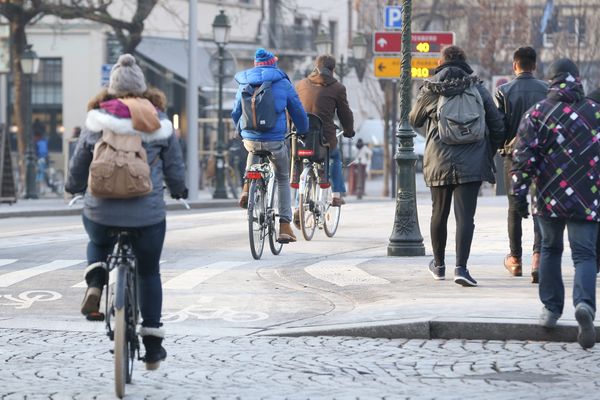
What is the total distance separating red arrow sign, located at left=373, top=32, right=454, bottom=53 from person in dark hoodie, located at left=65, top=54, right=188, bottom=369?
1288 cm

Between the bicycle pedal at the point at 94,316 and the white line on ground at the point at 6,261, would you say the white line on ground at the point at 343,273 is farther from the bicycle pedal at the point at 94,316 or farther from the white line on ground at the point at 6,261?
the bicycle pedal at the point at 94,316

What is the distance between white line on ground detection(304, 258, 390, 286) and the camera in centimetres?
1299

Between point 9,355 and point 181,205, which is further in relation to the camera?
point 181,205

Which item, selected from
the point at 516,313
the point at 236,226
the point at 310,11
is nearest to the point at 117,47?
the point at 310,11

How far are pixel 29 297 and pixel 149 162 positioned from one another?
456cm

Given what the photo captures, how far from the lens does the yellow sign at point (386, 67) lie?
1124 inches

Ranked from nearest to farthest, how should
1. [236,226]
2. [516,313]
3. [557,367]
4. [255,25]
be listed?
[557,367]
[516,313]
[236,226]
[255,25]

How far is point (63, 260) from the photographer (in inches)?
617

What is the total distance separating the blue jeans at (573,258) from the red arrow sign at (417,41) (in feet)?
37.1

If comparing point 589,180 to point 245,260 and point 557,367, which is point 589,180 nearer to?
point 557,367

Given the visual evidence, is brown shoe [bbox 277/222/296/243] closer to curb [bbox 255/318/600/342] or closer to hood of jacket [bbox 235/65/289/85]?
hood of jacket [bbox 235/65/289/85]

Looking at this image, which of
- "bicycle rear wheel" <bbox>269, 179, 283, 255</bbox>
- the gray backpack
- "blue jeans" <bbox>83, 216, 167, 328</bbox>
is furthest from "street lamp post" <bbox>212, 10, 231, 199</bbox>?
"blue jeans" <bbox>83, 216, 167, 328</bbox>

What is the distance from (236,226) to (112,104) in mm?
12551

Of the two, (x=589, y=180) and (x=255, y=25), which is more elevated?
(x=255, y=25)
